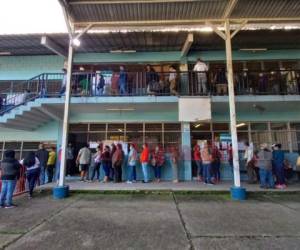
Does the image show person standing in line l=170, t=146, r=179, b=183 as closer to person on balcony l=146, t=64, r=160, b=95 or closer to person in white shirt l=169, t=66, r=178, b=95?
person in white shirt l=169, t=66, r=178, b=95

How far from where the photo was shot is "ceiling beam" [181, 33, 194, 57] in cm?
1025

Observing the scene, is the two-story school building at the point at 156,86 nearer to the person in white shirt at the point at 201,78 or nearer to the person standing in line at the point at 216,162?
the person in white shirt at the point at 201,78

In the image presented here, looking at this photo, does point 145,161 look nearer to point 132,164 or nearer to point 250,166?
point 132,164

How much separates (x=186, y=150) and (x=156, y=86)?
126 inches

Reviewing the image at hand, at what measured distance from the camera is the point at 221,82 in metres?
10.5

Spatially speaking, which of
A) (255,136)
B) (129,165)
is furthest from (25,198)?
(255,136)

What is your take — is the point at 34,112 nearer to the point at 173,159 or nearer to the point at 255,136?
the point at 173,159

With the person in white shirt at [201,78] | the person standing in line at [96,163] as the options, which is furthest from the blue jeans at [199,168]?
the person standing in line at [96,163]

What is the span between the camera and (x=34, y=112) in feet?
33.7

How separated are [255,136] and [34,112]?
995 cm

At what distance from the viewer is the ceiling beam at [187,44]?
1025cm

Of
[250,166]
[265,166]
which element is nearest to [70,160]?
[250,166]

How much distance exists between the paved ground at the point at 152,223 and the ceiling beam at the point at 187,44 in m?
6.47

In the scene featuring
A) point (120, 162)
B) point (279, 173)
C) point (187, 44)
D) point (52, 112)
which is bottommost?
point (279, 173)
